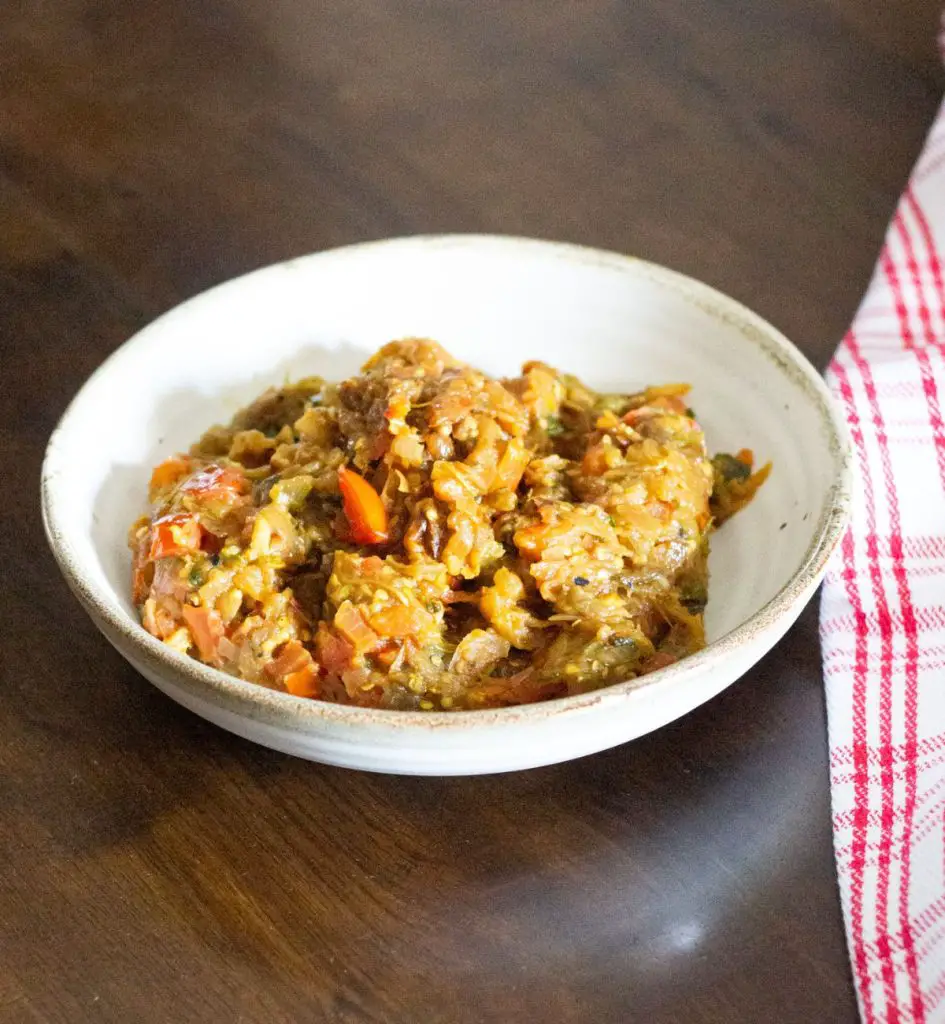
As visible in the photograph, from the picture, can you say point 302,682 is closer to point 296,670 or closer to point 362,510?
point 296,670

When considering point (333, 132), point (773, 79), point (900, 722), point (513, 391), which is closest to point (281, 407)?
point (513, 391)

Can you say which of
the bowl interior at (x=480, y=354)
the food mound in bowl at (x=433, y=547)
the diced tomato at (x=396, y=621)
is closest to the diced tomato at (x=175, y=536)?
the food mound in bowl at (x=433, y=547)

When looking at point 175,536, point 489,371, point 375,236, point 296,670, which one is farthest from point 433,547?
point 375,236

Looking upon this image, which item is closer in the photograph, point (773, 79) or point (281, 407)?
point (281, 407)

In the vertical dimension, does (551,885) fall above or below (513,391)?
below

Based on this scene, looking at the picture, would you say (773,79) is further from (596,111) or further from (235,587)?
(235,587)
